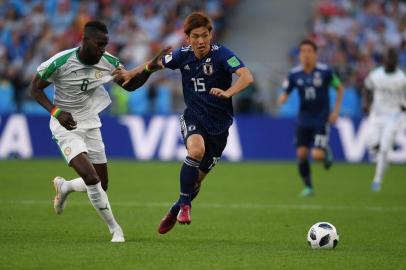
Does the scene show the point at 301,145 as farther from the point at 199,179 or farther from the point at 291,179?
the point at 199,179

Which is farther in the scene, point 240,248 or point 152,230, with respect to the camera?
point 152,230

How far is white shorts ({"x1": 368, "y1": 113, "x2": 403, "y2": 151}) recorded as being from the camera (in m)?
18.1

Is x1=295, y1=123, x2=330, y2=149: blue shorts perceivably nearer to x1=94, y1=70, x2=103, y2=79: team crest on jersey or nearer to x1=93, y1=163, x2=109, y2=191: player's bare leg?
x1=93, y1=163, x2=109, y2=191: player's bare leg

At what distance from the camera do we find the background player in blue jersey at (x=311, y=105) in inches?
675

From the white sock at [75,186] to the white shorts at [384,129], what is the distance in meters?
8.92

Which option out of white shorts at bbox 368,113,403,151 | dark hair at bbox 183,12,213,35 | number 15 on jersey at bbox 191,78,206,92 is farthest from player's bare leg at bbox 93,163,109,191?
white shorts at bbox 368,113,403,151

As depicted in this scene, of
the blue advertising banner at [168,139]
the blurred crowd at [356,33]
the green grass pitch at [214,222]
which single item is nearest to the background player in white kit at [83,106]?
the green grass pitch at [214,222]

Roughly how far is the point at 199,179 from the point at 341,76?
14.8 meters

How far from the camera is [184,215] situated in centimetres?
1010

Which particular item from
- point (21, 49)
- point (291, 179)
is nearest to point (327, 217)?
point (291, 179)

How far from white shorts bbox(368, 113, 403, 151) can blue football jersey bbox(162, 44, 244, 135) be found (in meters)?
7.97

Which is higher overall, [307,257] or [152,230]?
[307,257]

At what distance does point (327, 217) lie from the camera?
43.9 feet

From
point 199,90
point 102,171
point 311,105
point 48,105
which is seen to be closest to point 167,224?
point 102,171
